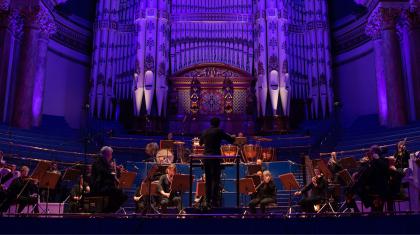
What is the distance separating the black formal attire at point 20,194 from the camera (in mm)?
8779

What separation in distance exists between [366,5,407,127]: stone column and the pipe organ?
107 inches

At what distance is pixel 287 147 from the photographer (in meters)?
17.8

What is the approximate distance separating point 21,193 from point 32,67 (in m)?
9.14

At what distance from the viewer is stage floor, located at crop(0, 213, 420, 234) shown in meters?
5.84

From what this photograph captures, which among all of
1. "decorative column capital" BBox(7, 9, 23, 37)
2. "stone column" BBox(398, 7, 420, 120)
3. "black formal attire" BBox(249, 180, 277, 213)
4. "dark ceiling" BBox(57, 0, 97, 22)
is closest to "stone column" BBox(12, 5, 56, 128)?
"decorative column capital" BBox(7, 9, 23, 37)

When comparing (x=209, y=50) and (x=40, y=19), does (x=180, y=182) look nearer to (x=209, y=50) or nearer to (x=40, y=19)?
(x=40, y=19)

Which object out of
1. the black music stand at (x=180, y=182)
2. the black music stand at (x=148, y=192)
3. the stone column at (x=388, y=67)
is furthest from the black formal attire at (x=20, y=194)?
the stone column at (x=388, y=67)

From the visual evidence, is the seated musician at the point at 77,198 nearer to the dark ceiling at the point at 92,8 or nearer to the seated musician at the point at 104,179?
the seated musician at the point at 104,179

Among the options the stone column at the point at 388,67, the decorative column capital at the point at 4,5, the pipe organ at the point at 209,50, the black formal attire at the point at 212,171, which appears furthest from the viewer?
the pipe organ at the point at 209,50

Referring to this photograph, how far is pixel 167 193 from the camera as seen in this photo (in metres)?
10.2

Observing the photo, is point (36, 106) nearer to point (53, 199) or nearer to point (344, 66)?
point (53, 199)

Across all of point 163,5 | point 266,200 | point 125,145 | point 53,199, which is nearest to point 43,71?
point 125,145

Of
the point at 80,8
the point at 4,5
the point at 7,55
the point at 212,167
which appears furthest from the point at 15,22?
the point at 212,167

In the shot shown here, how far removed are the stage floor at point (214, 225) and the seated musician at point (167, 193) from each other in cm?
407
